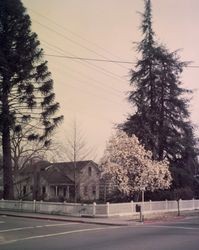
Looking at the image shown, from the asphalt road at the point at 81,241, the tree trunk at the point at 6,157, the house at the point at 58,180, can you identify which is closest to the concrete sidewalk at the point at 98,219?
the asphalt road at the point at 81,241

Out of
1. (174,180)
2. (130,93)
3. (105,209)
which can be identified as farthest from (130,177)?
(130,93)

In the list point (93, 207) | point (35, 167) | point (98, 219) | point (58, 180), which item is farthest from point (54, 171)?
point (98, 219)

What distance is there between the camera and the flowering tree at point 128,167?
1513 inches

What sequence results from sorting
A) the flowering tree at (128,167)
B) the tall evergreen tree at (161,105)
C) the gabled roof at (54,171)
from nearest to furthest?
the flowering tree at (128,167)
the tall evergreen tree at (161,105)
the gabled roof at (54,171)

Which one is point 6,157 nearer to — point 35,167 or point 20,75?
point 20,75

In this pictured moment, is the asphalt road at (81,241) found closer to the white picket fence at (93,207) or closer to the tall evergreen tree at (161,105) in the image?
the white picket fence at (93,207)

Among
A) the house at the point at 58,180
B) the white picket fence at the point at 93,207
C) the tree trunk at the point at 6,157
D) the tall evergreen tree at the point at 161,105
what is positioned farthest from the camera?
the house at the point at 58,180

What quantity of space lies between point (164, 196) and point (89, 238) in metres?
24.4

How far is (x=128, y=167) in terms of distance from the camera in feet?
128

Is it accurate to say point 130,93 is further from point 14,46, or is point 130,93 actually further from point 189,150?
point 14,46

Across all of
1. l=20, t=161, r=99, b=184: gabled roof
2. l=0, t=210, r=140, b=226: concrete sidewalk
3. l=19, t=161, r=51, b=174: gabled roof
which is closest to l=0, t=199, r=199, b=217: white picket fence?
l=0, t=210, r=140, b=226: concrete sidewalk

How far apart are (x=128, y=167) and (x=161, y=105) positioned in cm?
1362

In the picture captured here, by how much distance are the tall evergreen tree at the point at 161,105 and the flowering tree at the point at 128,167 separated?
8066mm

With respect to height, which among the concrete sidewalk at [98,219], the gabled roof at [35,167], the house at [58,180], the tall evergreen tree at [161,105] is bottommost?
the concrete sidewalk at [98,219]
